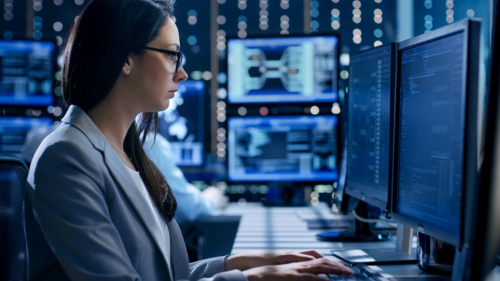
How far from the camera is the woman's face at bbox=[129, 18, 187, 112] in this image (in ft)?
3.68

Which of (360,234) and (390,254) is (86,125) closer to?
(390,254)

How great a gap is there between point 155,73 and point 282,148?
4.34ft

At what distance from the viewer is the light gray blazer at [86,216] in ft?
2.83

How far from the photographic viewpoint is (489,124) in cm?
66

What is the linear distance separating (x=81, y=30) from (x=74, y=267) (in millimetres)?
504

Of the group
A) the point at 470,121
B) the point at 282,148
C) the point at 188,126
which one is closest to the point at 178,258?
the point at 470,121

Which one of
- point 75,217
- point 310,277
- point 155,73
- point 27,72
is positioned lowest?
point 310,277

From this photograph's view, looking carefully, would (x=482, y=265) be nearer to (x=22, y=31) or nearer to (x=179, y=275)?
(x=179, y=275)

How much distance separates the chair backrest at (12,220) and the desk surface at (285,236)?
58cm

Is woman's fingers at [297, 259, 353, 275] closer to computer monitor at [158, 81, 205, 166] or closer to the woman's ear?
the woman's ear

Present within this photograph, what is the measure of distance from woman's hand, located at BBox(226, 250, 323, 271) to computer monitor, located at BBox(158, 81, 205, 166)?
5.06 feet

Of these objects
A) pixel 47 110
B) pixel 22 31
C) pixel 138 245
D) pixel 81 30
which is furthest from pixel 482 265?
pixel 22 31

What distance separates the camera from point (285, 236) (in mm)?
1729

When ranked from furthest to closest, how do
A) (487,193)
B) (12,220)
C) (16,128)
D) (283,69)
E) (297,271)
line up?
(16,128), (283,69), (12,220), (297,271), (487,193)
